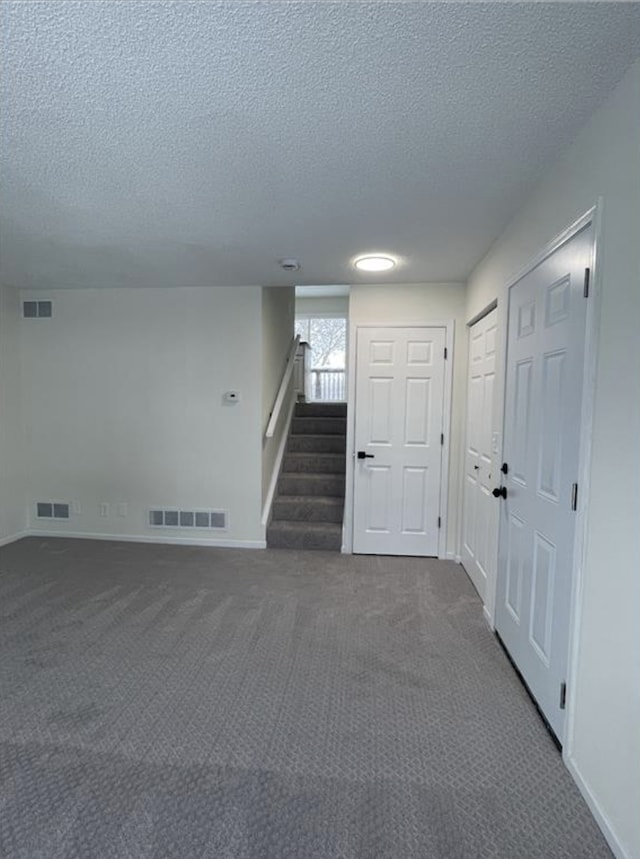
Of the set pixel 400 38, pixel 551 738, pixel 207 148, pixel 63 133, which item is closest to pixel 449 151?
pixel 400 38

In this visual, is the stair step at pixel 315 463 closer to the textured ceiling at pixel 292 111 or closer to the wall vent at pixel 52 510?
the wall vent at pixel 52 510

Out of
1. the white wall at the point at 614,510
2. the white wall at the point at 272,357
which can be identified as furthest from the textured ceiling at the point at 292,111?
the white wall at the point at 272,357

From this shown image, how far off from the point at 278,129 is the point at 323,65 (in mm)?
339

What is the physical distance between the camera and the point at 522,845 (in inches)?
50.8

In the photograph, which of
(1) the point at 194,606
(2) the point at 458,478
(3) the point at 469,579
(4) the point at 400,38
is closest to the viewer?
(4) the point at 400,38

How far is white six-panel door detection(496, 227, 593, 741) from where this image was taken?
64.2 inches

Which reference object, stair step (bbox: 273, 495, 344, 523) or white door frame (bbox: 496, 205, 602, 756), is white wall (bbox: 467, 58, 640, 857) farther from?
stair step (bbox: 273, 495, 344, 523)

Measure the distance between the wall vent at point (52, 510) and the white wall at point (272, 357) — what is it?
2.00 meters

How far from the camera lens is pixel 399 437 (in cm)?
370

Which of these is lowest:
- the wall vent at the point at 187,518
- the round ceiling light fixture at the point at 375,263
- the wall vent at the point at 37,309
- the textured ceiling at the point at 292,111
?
the wall vent at the point at 187,518

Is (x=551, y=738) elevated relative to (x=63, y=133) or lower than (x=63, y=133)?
lower

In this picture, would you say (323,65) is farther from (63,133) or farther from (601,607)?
(601,607)

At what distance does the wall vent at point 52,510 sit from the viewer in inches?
164

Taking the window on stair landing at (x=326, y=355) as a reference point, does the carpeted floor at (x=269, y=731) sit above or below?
below
